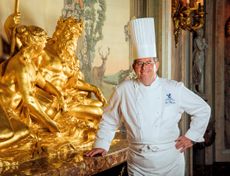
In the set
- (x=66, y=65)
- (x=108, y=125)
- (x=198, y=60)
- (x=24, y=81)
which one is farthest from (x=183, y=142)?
(x=198, y=60)

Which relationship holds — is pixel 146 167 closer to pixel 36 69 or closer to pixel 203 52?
pixel 36 69

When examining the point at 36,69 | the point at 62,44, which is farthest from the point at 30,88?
the point at 62,44

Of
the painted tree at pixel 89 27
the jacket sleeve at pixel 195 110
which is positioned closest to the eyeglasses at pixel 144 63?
the jacket sleeve at pixel 195 110

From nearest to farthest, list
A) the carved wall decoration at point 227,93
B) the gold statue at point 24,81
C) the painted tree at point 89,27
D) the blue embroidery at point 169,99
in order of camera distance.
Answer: the blue embroidery at point 169,99 → the gold statue at point 24,81 → the painted tree at point 89,27 → the carved wall decoration at point 227,93

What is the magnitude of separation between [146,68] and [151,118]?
308 millimetres

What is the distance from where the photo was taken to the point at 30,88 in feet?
12.0

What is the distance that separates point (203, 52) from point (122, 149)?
5658 millimetres

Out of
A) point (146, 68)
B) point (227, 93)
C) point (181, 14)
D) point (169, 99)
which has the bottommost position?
point (227, 93)

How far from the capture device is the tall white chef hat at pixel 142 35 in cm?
303

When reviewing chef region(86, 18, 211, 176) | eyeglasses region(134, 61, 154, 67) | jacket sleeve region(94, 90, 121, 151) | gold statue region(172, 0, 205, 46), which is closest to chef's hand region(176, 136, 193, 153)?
chef region(86, 18, 211, 176)

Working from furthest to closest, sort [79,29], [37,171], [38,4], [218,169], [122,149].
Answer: [218,169], [38,4], [79,29], [122,149], [37,171]

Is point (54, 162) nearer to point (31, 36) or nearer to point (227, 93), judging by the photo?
point (31, 36)

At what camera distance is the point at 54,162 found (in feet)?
10.4

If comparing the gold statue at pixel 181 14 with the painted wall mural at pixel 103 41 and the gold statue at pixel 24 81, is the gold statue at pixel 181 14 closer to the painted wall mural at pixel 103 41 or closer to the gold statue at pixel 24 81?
the painted wall mural at pixel 103 41
